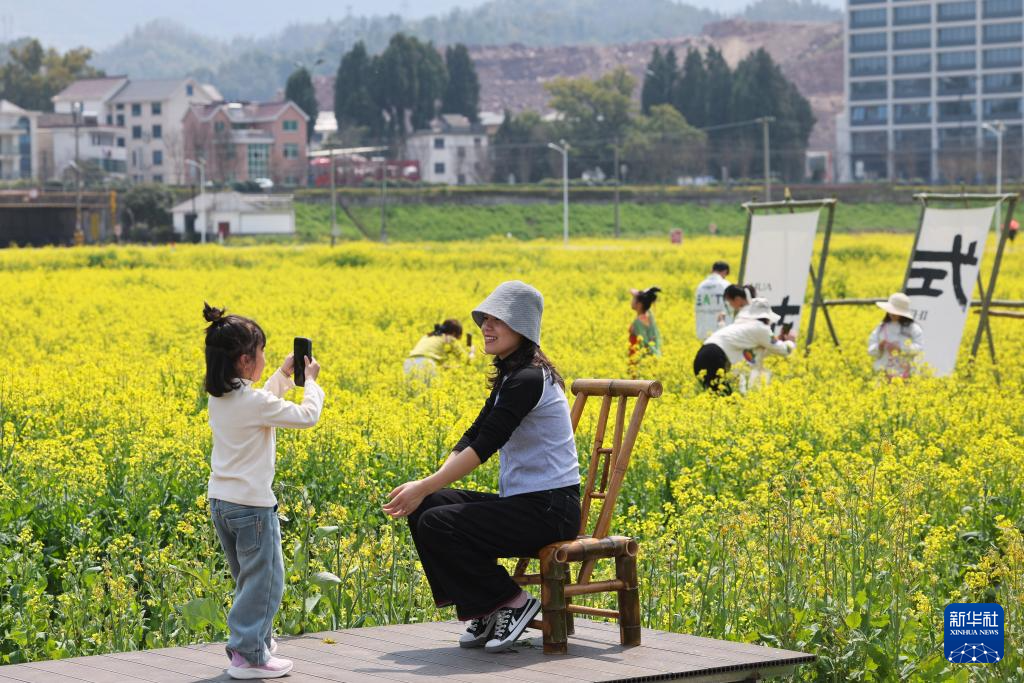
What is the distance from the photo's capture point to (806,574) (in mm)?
7422

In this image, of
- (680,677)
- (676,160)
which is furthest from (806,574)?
(676,160)

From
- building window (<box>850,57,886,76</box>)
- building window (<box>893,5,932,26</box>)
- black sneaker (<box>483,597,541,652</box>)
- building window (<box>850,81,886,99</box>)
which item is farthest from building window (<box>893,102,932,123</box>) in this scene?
black sneaker (<box>483,597,541,652</box>)

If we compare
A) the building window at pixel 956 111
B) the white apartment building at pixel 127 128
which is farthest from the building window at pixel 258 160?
the building window at pixel 956 111

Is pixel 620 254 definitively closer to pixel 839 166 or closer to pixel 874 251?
pixel 874 251

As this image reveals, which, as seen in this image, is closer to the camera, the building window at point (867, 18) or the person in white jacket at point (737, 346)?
the person in white jacket at point (737, 346)

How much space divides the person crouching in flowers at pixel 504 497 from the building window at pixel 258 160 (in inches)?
4338

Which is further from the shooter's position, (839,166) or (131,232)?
(839,166)

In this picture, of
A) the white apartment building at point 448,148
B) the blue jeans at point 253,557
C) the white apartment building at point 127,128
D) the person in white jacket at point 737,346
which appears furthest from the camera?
the white apartment building at point 448,148

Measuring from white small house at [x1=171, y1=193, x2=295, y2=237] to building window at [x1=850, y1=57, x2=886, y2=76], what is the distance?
6315 cm

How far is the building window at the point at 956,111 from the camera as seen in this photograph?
124125mm

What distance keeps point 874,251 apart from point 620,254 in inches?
276

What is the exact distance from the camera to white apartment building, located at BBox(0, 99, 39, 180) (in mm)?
119875

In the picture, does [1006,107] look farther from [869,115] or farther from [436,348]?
[436,348]

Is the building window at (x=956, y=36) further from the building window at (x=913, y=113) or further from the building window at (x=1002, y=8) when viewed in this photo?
the building window at (x=913, y=113)
